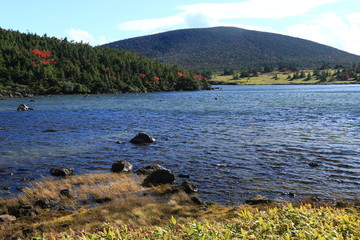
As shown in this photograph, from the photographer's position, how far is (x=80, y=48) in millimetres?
199000

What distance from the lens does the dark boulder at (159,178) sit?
1817cm

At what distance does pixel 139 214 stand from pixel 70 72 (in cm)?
16013

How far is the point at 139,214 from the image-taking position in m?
13.4

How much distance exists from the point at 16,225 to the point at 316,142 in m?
25.6

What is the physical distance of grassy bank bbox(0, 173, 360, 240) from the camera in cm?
729

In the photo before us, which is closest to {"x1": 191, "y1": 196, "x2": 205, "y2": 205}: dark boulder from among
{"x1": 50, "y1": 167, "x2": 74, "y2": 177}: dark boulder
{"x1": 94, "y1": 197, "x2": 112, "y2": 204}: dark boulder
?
{"x1": 94, "y1": 197, "x2": 112, "y2": 204}: dark boulder

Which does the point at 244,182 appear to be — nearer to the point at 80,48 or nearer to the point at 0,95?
the point at 0,95

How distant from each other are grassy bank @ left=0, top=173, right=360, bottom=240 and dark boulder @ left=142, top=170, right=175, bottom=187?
2.01 ft

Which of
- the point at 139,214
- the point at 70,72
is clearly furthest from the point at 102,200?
the point at 70,72

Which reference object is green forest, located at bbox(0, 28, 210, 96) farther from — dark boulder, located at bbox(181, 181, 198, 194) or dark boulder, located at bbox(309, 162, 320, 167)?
dark boulder, located at bbox(309, 162, 320, 167)

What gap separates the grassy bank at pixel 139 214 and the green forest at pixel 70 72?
122371 mm

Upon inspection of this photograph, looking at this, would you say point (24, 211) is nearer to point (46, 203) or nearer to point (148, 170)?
point (46, 203)

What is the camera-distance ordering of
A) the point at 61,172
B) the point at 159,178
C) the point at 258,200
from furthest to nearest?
the point at 61,172
the point at 159,178
the point at 258,200

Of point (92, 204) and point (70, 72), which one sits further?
point (70, 72)
